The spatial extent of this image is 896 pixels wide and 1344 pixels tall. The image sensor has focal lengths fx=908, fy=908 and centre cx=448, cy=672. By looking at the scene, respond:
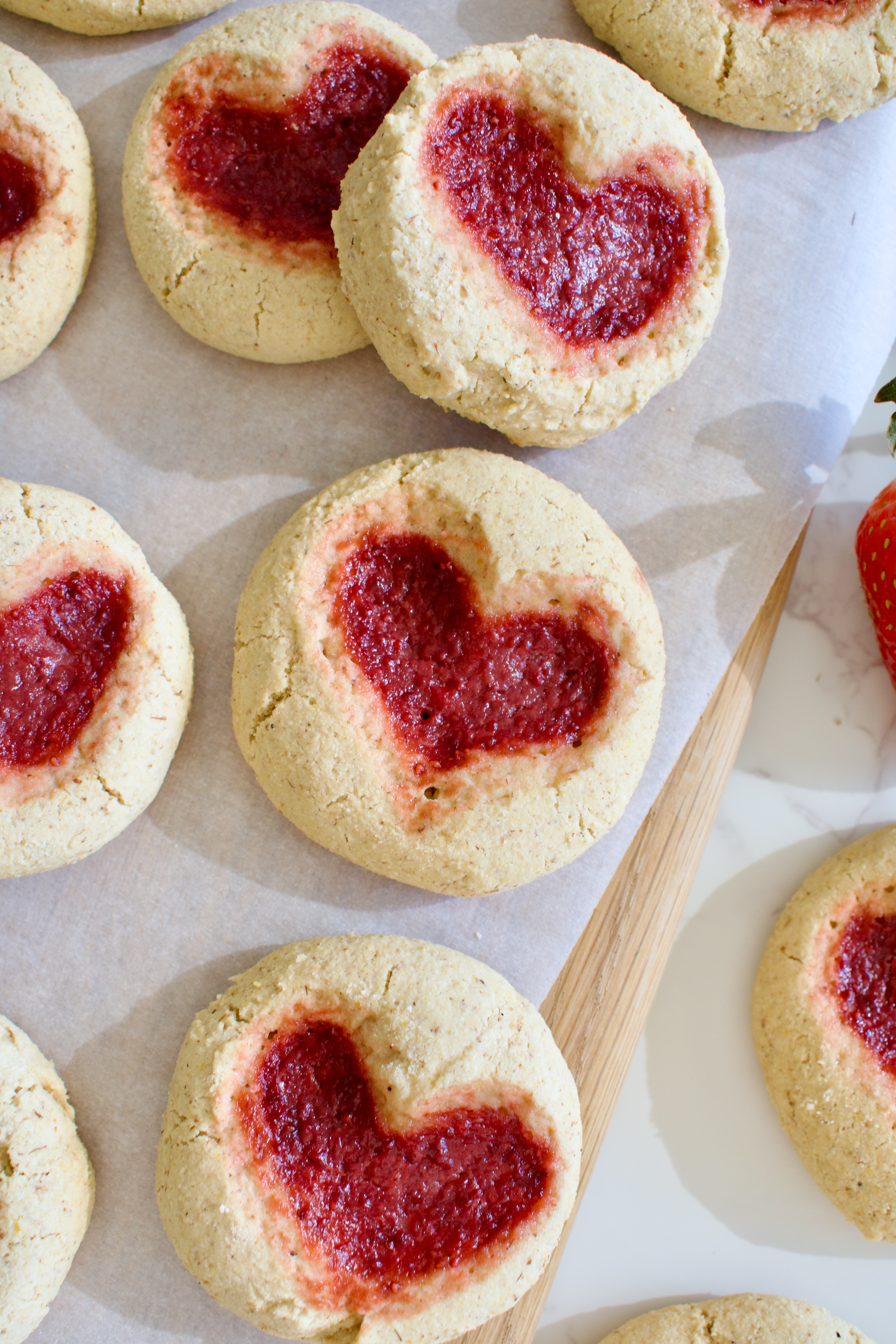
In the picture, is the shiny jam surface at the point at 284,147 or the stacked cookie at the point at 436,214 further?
the shiny jam surface at the point at 284,147

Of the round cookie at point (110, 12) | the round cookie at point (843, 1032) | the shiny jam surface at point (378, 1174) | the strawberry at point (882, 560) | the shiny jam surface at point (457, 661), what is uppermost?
the round cookie at point (110, 12)

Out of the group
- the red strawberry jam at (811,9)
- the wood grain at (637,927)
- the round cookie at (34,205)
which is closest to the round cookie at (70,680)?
the round cookie at (34,205)

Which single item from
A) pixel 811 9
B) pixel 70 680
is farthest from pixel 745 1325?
pixel 811 9

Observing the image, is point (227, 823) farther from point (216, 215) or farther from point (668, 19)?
point (668, 19)

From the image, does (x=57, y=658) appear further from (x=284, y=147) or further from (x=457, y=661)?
(x=284, y=147)

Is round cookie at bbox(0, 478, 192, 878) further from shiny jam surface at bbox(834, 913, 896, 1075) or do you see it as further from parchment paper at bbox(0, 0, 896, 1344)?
shiny jam surface at bbox(834, 913, 896, 1075)

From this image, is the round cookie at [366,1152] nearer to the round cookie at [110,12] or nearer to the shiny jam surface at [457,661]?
the shiny jam surface at [457,661]

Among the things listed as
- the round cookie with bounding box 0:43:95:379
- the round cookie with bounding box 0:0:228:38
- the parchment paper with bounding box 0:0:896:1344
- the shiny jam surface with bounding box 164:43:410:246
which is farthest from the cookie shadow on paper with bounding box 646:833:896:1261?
the round cookie with bounding box 0:0:228:38

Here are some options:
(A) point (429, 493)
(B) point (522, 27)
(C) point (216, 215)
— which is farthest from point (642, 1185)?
(B) point (522, 27)
